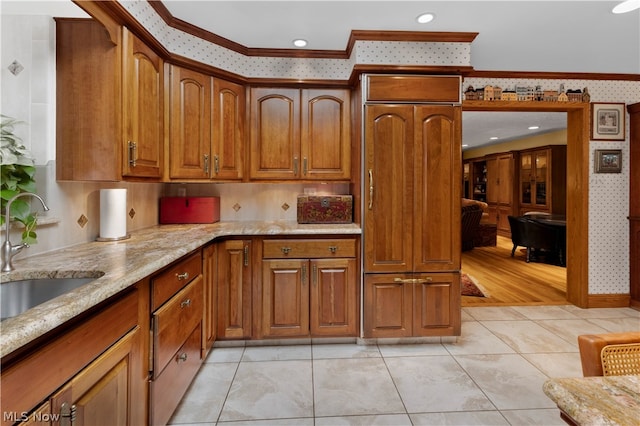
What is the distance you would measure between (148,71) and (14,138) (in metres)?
0.87

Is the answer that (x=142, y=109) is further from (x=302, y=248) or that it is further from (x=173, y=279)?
(x=302, y=248)

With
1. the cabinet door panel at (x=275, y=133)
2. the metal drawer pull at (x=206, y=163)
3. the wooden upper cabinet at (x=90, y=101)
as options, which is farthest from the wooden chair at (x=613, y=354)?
A: the metal drawer pull at (x=206, y=163)

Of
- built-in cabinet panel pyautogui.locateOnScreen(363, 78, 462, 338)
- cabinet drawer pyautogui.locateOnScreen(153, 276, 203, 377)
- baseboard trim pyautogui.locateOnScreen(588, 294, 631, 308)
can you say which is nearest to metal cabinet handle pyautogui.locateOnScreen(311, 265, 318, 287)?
built-in cabinet panel pyautogui.locateOnScreen(363, 78, 462, 338)

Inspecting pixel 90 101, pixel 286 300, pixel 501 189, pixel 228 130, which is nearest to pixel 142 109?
pixel 90 101

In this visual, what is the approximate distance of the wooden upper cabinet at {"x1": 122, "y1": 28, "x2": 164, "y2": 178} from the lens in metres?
1.83

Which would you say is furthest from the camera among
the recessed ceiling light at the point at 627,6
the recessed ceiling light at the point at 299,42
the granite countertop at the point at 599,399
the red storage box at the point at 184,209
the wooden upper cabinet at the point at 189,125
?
the red storage box at the point at 184,209

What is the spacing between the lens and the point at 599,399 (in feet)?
2.10

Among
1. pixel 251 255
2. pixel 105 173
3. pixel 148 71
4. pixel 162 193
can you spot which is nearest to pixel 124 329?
pixel 105 173

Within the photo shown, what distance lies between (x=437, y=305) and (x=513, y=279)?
104 inches

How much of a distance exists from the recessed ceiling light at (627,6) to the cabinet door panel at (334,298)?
248 centimetres

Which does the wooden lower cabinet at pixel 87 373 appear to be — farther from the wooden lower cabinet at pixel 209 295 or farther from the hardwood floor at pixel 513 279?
the hardwood floor at pixel 513 279

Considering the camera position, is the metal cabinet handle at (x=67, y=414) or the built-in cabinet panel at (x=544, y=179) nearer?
the metal cabinet handle at (x=67, y=414)

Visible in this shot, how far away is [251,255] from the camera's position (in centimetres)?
252

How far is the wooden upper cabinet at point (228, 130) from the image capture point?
8.59ft
